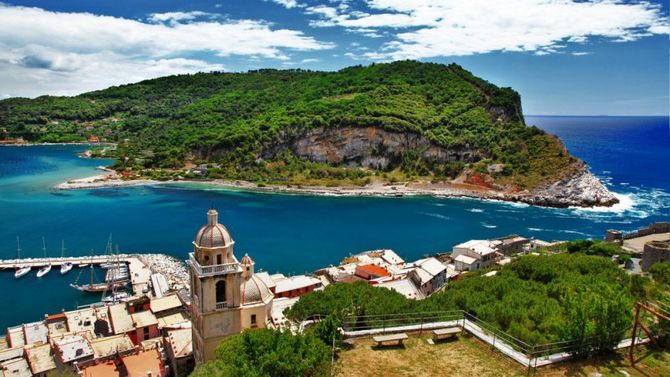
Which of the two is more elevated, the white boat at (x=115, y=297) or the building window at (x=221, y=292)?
the building window at (x=221, y=292)

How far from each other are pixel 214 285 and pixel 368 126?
4120 inches

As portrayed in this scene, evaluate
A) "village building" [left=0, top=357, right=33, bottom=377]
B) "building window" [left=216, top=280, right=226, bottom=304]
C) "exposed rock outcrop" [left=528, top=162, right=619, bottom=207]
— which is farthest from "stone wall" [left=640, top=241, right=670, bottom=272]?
"exposed rock outcrop" [left=528, top=162, right=619, bottom=207]

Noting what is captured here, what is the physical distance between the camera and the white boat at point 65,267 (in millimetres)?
52009

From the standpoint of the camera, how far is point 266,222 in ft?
249

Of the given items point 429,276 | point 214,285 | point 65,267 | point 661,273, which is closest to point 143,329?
point 214,285

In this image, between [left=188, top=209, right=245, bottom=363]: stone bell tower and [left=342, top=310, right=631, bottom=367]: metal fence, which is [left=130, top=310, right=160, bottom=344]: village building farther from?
[left=342, top=310, right=631, bottom=367]: metal fence

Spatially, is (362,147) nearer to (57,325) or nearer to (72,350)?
(57,325)

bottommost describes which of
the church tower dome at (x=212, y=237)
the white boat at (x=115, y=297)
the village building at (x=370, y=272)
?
the white boat at (x=115, y=297)

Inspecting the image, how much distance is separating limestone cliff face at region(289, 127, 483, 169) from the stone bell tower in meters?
101

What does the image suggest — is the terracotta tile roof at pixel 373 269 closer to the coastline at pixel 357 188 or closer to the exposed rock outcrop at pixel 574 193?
the coastline at pixel 357 188

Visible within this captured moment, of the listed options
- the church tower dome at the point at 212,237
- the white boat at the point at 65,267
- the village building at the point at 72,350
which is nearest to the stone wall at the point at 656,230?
the church tower dome at the point at 212,237

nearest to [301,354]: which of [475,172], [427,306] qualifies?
[427,306]

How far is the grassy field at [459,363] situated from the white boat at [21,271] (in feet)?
156

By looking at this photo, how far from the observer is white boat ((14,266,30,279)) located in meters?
50.6
